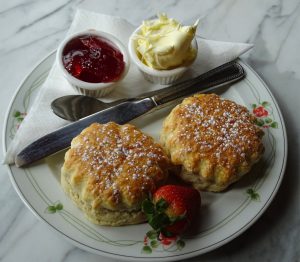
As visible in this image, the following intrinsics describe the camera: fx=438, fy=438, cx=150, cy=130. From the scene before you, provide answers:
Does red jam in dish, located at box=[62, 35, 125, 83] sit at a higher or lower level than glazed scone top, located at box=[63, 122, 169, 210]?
higher

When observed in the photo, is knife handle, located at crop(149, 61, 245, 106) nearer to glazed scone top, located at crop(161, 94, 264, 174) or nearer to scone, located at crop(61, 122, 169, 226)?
glazed scone top, located at crop(161, 94, 264, 174)

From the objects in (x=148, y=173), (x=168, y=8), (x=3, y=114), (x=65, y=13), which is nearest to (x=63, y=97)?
(x=3, y=114)

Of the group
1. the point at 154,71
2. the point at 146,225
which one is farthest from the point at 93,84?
the point at 146,225

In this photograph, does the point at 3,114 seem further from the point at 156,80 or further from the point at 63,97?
the point at 156,80

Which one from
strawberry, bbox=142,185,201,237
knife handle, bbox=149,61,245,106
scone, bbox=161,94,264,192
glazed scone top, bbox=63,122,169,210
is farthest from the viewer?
knife handle, bbox=149,61,245,106

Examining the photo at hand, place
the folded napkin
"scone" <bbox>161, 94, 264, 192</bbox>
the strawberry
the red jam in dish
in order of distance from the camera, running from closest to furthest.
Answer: the strawberry, "scone" <bbox>161, 94, 264, 192</bbox>, the folded napkin, the red jam in dish

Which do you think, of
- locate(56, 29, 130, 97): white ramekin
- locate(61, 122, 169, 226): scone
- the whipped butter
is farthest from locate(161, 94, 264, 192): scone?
locate(56, 29, 130, 97): white ramekin

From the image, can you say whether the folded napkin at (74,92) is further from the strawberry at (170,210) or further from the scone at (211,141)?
the strawberry at (170,210)
